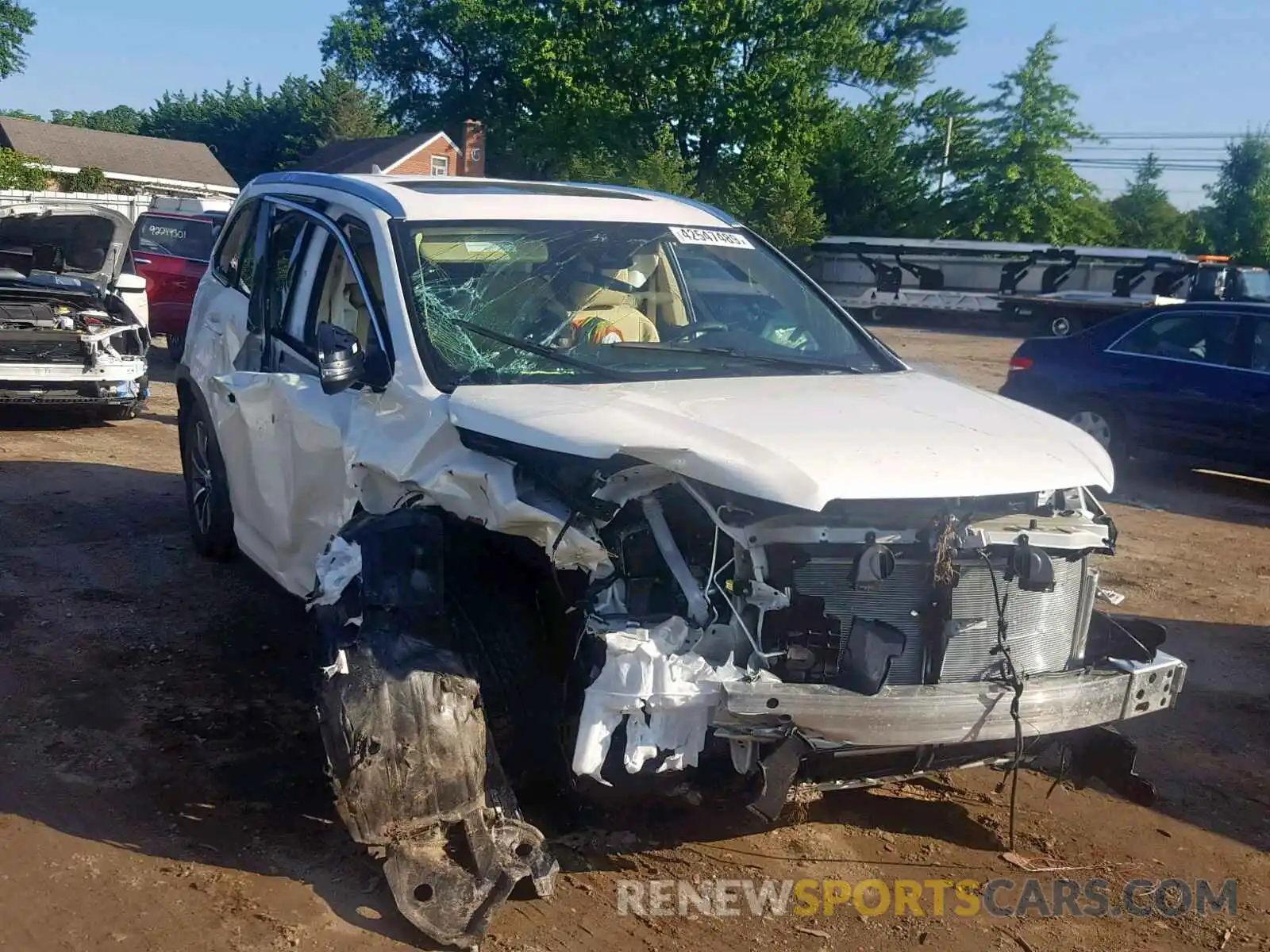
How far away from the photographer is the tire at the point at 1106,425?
1041cm

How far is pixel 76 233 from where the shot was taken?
1059 cm

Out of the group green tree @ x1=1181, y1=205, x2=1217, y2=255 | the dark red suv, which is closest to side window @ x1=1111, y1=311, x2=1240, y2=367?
the dark red suv

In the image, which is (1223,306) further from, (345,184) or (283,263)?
(283,263)

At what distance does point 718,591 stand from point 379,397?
1.46 meters

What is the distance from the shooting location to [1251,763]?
4641 millimetres

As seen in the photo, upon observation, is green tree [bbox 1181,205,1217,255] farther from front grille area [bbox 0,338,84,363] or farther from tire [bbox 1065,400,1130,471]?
front grille area [bbox 0,338,84,363]

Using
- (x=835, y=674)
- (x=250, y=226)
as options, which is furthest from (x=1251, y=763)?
(x=250, y=226)

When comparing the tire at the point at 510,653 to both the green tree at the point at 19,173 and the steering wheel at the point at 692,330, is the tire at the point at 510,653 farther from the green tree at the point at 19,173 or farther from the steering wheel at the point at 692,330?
the green tree at the point at 19,173

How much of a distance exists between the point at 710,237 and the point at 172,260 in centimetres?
1116

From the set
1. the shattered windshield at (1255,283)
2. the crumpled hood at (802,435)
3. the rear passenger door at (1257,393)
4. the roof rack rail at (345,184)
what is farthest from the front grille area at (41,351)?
the shattered windshield at (1255,283)

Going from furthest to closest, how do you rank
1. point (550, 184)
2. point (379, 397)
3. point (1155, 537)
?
point (1155, 537)
point (550, 184)
point (379, 397)

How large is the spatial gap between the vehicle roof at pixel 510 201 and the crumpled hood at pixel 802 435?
3.43 ft

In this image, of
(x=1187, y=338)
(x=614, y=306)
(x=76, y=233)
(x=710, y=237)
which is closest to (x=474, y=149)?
(x=76, y=233)

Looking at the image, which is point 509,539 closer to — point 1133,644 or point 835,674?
point 835,674
